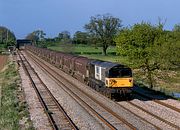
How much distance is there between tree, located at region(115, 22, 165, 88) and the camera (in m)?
37.4

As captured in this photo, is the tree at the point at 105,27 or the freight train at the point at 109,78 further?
the tree at the point at 105,27

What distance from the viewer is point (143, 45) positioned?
38.0 m

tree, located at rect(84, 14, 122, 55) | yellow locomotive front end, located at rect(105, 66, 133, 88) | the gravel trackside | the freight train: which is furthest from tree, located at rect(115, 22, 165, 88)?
tree, located at rect(84, 14, 122, 55)

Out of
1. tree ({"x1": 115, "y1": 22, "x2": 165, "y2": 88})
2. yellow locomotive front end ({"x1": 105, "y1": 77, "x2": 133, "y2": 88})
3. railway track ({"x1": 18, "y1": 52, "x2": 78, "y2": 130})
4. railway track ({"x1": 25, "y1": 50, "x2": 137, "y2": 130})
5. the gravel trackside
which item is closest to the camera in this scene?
railway track ({"x1": 18, "y1": 52, "x2": 78, "y2": 130})

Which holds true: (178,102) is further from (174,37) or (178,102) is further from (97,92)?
(174,37)

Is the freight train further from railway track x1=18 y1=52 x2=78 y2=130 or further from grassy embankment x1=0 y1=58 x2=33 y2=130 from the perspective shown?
grassy embankment x1=0 y1=58 x2=33 y2=130

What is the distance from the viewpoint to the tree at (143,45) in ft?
123

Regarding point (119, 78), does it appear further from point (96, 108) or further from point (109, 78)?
point (96, 108)

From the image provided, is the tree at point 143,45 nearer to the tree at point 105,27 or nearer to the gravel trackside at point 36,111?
the gravel trackside at point 36,111

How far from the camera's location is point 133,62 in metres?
37.8

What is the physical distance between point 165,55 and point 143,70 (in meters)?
2.65

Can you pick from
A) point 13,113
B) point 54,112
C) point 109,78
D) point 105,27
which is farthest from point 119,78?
point 105,27

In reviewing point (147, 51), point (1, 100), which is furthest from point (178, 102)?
point (1, 100)

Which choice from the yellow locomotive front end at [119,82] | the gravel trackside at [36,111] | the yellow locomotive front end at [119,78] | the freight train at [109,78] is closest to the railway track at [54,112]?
the gravel trackside at [36,111]
